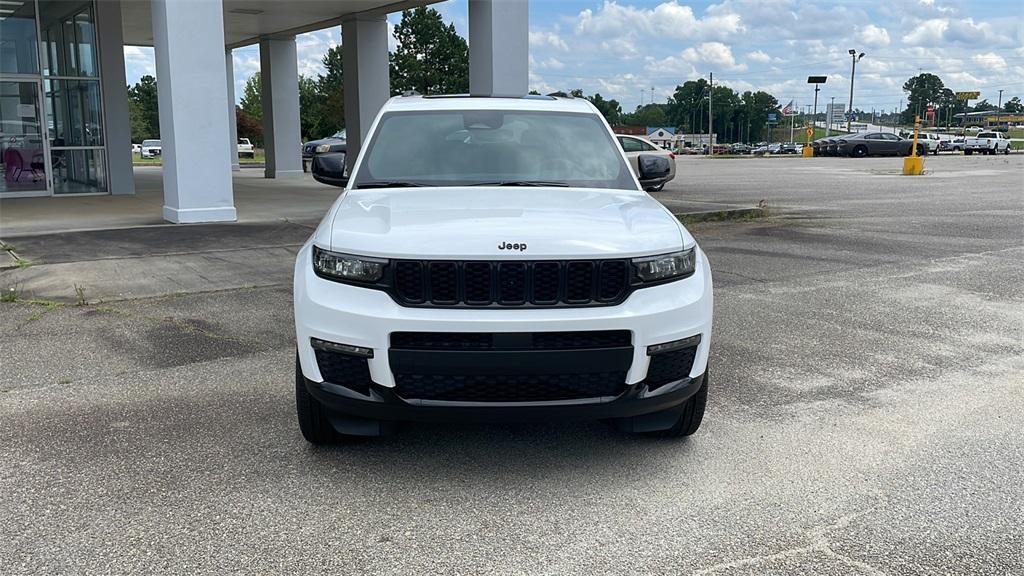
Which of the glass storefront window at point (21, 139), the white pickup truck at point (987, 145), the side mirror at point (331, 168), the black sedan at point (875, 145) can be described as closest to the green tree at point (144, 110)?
the black sedan at point (875, 145)

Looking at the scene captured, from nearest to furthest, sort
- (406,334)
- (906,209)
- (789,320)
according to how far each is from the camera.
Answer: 1. (406,334)
2. (789,320)
3. (906,209)

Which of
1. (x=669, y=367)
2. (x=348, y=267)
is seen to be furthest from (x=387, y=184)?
(x=669, y=367)

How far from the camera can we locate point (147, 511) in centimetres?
349

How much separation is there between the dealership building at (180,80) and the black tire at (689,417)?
382 inches

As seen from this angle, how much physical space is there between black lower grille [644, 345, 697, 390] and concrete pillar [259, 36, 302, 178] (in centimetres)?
2338

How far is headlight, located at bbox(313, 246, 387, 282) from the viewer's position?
3555 millimetres

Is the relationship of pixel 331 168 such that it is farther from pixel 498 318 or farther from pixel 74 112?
pixel 74 112

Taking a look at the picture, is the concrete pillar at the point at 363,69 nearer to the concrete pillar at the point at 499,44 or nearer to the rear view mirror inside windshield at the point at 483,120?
the concrete pillar at the point at 499,44

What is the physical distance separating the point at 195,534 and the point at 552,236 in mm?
1865

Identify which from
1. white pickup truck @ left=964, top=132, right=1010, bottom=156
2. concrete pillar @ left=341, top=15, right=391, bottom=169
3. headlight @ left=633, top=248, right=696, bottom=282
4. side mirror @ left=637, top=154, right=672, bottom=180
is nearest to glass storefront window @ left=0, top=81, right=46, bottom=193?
concrete pillar @ left=341, top=15, right=391, bottom=169

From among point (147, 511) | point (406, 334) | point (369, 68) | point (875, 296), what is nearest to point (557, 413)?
point (406, 334)

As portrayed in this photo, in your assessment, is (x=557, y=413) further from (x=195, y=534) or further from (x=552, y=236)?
(x=195, y=534)

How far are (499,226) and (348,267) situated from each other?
2.21 feet

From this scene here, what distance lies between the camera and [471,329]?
341 centimetres
